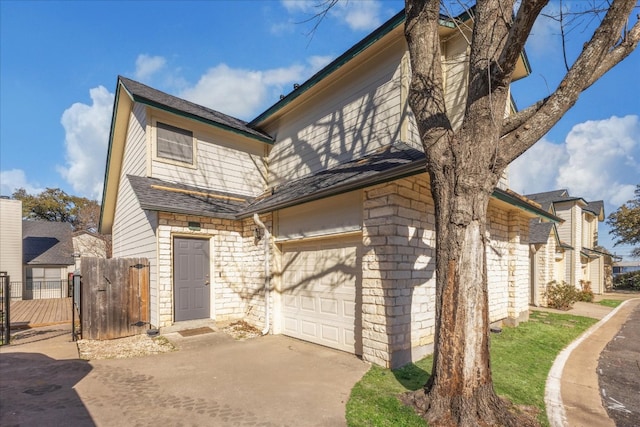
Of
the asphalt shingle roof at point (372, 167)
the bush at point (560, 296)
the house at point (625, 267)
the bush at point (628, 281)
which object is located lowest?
the house at point (625, 267)

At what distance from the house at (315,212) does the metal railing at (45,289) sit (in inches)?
551

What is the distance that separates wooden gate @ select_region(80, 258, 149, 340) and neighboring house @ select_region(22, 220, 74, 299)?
17.1 metres

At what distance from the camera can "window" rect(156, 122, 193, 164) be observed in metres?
9.30

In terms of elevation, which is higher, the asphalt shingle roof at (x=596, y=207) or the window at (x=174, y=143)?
the window at (x=174, y=143)

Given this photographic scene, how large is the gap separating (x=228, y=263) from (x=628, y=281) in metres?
35.5

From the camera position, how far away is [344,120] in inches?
334

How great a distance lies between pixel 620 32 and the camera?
3350mm

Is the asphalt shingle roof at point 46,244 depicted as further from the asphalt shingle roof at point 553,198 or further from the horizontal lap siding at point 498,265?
the asphalt shingle roof at point 553,198

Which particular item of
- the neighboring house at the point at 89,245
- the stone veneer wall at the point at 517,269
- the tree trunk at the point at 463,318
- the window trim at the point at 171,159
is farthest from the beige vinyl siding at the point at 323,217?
the neighboring house at the point at 89,245

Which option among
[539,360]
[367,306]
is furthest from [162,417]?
[539,360]

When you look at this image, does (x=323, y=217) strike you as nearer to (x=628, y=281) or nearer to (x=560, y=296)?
(x=560, y=296)

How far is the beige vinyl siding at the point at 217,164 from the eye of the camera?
9.38m

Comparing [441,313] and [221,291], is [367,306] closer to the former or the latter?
[441,313]

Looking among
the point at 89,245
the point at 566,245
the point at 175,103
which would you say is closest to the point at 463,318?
the point at 175,103
